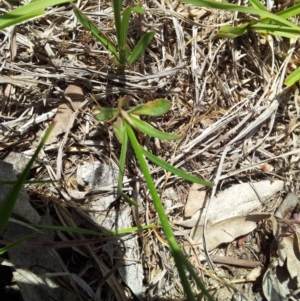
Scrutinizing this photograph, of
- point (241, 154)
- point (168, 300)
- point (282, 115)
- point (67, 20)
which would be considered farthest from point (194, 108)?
point (168, 300)

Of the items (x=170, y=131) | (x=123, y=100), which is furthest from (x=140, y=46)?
(x=170, y=131)

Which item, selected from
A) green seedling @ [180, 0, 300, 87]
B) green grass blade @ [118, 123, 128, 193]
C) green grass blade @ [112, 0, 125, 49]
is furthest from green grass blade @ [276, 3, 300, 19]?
green grass blade @ [118, 123, 128, 193]

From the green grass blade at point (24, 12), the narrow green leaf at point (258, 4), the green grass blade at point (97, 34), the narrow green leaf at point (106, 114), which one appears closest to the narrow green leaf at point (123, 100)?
the narrow green leaf at point (106, 114)

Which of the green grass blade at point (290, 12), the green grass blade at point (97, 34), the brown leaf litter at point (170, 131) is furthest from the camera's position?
the green grass blade at point (290, 12)

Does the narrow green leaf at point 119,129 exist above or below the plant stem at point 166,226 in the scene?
above

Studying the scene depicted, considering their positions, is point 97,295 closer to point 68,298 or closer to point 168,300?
→ point 68,298

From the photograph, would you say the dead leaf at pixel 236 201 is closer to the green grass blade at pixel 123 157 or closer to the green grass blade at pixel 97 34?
the green grass blade at pixel 123 157

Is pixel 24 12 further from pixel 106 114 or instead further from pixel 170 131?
pixel 170 131

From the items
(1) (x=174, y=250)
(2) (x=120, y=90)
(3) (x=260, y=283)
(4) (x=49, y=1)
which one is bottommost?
(3) (x=260, y=283)
